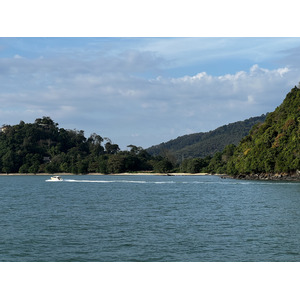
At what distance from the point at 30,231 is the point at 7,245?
4.99 metres

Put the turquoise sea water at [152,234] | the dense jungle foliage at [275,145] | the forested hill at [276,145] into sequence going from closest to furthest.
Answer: the turquoise sea water at [152,234], the forested hill at [276,145], the dense jungle foliage at [275,145]

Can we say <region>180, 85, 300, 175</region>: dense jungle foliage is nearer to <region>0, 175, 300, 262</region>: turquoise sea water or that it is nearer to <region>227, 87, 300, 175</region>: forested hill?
<region>227, 87, 300, 175</region>: forested hill

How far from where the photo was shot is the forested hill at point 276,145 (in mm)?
94125

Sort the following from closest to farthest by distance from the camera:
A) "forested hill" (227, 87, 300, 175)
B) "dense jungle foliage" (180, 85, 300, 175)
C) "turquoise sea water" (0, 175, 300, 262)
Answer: "turquoise sea water" (0, 175, 300, 262)
"forested hill" (227, 87, 300, 175)
"dense jungle foliage" (180, 85, 300, 175)

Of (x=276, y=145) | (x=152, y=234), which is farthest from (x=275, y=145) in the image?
(x=152, y=234)

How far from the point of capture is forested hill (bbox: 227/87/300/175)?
94.1 metres

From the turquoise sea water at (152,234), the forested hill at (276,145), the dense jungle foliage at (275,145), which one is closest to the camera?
the turquoise sea water at (152,234)

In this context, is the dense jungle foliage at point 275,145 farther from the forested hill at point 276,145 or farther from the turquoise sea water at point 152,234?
the turquoise sea water at point 152,234

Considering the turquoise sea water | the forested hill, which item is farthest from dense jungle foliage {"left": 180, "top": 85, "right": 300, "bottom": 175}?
the turquoise sea water

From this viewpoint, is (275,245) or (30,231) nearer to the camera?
(275,245)

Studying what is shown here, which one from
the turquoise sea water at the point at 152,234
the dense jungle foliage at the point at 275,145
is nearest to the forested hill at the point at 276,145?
the dense jungle foliage at the point at 275,145

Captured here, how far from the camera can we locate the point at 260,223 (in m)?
30.9
